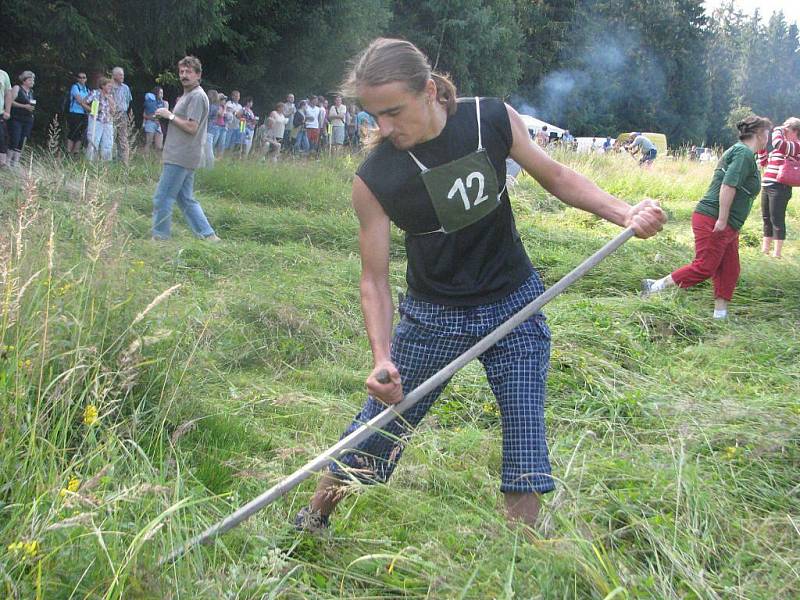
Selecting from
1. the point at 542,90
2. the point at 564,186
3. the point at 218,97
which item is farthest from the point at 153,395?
the point at 542,90

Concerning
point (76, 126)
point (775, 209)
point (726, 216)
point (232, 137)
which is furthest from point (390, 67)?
point (232, 137)

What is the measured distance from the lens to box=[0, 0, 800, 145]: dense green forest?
15539 millimetres

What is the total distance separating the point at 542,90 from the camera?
45.2 m

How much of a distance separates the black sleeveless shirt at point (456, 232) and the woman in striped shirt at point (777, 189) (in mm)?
7806

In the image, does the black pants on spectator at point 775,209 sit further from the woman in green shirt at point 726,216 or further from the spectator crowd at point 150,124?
the spectator crowd at point 150,124

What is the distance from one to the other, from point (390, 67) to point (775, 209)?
8210 millimetres

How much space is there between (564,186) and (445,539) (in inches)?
44.3

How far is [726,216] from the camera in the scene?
6.39 m

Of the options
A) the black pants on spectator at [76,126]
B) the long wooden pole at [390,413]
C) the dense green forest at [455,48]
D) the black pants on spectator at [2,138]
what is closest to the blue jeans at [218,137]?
the dense green forest at [455,48]

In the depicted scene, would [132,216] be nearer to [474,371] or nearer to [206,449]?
[474,371]

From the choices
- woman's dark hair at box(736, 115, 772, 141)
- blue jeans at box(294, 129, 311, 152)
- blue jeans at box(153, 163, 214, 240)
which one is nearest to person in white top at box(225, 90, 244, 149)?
blue jeans at box(294, 129, 311, 152)

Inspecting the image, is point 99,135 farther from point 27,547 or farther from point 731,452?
point 27,547

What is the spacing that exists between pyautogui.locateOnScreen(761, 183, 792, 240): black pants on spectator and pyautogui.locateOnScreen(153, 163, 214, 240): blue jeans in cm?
598

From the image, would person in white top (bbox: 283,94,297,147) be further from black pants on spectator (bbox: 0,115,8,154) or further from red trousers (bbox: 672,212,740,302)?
red trousers (bbox: 672,212,740,302)
